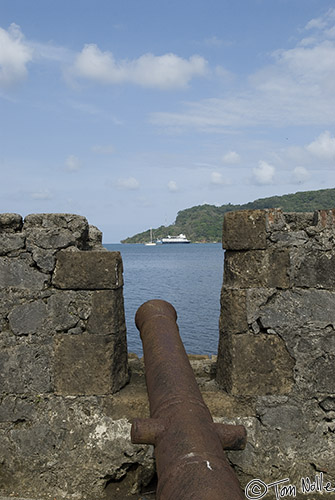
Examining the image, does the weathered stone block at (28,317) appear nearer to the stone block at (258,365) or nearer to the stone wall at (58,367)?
the stone wall at (58,367)

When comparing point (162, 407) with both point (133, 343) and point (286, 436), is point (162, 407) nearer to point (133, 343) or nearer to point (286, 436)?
point (286, 436)

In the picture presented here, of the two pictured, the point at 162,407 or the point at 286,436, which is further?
the point at 286,436

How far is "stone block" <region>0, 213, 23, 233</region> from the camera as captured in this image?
12.9ft

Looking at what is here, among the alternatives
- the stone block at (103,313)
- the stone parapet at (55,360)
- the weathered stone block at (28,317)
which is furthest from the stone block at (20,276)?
the stone block at (103,313)

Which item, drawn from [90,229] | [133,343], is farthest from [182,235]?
[90,229]

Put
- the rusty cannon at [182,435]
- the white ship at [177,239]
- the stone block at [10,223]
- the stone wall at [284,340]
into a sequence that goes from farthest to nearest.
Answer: the white ship at [177,239] → the stone block at [10,223] → the stone wall at [284,340] → the rusty cannon at [182,435]

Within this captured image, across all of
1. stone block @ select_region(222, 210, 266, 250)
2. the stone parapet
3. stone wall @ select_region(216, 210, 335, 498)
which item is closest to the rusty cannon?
the stone parapet

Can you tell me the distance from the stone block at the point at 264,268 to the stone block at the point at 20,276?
1655 millimetres

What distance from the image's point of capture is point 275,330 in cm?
388

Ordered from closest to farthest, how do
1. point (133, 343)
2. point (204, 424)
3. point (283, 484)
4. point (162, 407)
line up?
point (204, 424), point (162, 407), point (283, 484), point (133, 343)

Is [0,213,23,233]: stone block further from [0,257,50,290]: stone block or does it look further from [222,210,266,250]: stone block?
[222,210,266,250]: stone block

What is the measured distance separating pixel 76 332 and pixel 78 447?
3.16ft

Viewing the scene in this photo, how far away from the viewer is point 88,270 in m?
3.88

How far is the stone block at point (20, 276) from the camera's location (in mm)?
3910
